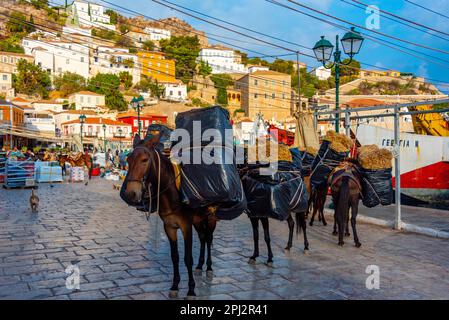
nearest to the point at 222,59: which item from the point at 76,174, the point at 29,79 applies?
the point at 29,79

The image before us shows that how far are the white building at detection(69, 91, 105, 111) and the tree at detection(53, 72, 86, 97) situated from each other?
6.92 m

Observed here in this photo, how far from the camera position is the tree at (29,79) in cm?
8194

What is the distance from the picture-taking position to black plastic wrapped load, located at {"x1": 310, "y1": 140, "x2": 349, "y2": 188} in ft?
31.2

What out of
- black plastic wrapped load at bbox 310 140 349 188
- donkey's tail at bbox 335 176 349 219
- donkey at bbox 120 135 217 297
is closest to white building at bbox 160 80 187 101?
black plastic wrapped load at bbox 310 140 349 188

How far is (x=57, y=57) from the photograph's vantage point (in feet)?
301

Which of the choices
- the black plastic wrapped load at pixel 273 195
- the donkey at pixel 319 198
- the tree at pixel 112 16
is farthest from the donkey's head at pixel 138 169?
the tree at pixel 112 16

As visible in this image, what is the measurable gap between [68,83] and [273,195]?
304ft

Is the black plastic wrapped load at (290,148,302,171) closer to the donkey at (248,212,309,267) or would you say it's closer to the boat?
the donkey at (248,212,309,267)

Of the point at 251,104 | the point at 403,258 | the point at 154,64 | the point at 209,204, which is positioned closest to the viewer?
the point at 209,204

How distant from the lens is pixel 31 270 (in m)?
5.82

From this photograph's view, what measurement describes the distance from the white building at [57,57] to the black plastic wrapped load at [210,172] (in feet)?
303
